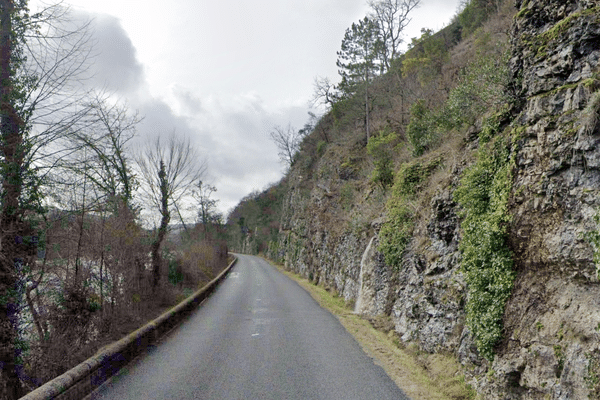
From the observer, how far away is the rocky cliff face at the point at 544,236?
4.68m

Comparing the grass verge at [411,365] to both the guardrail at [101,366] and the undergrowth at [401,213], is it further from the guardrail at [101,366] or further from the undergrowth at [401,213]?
the guardrail at [101,366]

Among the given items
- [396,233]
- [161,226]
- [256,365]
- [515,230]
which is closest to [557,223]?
[515,230]

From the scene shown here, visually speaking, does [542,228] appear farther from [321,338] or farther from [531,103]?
[321,338]

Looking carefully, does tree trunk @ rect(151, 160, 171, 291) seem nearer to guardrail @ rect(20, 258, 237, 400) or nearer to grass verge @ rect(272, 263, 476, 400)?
guardrail @ rect(20, 258, 237, 400)

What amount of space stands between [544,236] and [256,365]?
5961mm

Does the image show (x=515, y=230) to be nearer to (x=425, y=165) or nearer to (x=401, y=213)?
(x=401, y=213)

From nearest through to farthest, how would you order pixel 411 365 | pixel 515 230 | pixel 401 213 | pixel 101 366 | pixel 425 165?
pixel 515 230
pixel 101 366
pixel 411 365
pixel 401 213
pixel 425 165

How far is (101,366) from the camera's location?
23.3 ft

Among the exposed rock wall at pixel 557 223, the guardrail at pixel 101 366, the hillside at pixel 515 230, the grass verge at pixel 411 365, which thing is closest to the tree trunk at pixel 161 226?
the guardrail at pixel 101 366

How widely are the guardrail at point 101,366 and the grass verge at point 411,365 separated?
17.9 feet

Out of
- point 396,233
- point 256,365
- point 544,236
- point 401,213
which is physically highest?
point 401,213

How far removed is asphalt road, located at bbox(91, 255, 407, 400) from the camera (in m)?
6.48

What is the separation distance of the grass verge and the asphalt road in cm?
29

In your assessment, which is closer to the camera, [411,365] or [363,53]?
[411,365]
